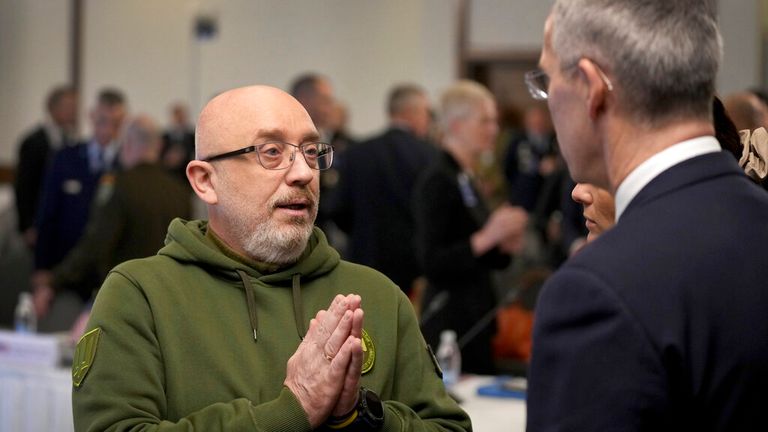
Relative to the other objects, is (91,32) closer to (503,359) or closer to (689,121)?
(503,359)

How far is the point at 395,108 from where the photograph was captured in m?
5.87

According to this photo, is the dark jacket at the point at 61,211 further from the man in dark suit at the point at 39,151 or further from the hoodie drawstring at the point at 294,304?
the hoodie drawstring at the point at 294,304

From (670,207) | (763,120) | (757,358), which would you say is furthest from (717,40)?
(763,120)

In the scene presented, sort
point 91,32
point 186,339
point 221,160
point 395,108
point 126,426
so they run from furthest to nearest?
point 91,32
point 395,108
point 221,160
point 186,339
point 126,426

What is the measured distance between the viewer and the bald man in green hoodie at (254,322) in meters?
1.80

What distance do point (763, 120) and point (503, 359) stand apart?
1.46 meters

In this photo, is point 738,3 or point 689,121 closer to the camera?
point 689,121

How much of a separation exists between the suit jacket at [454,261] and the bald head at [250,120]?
7.09ft

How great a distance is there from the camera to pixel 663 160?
4.21 feet

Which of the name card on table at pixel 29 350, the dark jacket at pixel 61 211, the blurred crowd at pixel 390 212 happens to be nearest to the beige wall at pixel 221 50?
the blurred crowd at pixel 390 212

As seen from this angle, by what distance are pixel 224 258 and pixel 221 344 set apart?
0.53 ft

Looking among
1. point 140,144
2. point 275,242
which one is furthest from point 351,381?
point 140,144

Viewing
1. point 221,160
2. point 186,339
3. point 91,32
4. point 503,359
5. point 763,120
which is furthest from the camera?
point 91,32

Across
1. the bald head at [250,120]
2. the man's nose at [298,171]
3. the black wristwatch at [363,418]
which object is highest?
the bald head at [250,120]
